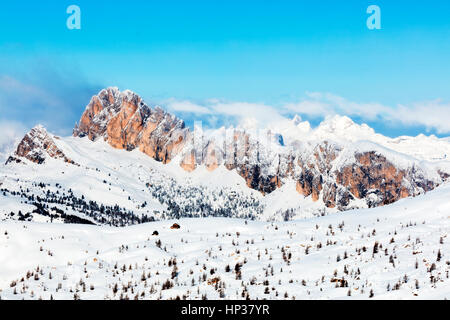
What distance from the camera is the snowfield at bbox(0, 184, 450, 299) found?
1761 cm

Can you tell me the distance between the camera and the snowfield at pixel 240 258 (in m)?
17.6

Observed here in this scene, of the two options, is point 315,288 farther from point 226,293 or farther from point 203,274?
point 203,274

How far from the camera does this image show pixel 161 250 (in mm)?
25344

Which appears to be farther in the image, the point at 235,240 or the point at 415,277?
the point at 235,240

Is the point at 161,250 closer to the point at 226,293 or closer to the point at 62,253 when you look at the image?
the point at 62,253

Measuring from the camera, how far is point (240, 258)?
75.9 ft

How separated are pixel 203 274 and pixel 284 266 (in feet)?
13.3

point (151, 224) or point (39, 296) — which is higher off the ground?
point (151, 224)
